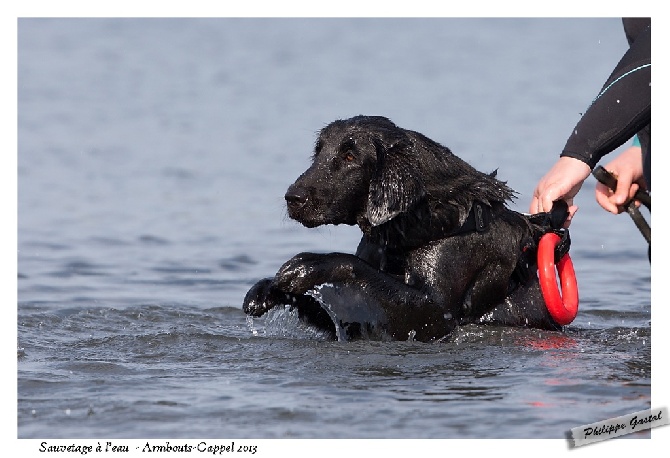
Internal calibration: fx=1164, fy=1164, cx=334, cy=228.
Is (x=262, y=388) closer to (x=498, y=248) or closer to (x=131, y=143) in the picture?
(x=498, y=248)

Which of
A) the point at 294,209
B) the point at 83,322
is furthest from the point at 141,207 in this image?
the point at 294,209

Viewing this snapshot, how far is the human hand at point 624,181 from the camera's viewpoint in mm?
5488

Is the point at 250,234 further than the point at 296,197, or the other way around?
the point at 250,234

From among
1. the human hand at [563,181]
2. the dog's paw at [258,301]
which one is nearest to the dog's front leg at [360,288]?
the dog's paw at [258,301]

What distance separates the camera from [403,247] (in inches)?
239

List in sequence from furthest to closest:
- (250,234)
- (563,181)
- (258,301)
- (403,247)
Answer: (250,234) < (403,247) < (258,301) < (563,181)

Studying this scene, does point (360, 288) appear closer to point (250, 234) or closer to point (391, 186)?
point (391, 186)

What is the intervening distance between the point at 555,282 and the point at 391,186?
99 cm

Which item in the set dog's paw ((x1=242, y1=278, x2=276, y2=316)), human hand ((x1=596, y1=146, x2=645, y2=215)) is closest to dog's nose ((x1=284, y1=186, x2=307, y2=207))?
dog's paw ((x1=242, y1=278, x2=276, y2=316))

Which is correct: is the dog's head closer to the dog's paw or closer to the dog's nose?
the dog's nose

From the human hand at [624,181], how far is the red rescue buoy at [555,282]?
0.52m

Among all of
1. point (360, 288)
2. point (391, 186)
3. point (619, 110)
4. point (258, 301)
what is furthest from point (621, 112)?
point (258, 301)

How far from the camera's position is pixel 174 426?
454 cm

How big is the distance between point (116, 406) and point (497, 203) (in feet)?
7.96
